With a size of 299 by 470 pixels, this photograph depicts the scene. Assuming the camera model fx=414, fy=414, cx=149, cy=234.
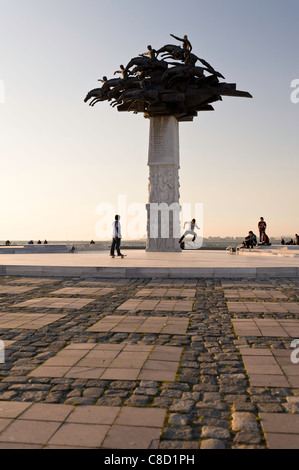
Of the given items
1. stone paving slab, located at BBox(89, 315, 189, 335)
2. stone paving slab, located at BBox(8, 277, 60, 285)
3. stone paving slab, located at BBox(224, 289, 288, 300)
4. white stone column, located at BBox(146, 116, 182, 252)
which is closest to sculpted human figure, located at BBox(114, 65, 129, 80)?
white stone column, located at BBox(146, 116, 182, 252)

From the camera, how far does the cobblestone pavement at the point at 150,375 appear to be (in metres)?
2.61

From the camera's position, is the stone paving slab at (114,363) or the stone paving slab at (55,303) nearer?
the stone paving slab at (114,363)

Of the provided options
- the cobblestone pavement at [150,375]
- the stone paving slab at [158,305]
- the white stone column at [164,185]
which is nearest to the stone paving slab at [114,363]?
the cobblestone pavement at [150,375]

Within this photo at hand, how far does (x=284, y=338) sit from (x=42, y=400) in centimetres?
303

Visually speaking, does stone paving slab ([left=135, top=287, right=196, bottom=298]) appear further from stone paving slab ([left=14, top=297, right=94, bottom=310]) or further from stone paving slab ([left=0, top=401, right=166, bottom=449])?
stone paving slab ([left=0, top=401, right=166, bottom=449])

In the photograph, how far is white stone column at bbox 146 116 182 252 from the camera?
853 inches

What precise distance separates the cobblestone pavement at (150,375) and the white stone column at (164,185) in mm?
14839

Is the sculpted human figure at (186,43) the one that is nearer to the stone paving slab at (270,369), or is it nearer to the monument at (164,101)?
the monument at (164,101)

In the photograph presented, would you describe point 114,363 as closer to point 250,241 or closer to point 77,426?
point 77,426

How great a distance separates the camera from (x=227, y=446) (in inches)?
96.6

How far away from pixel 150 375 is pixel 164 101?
18.7 m

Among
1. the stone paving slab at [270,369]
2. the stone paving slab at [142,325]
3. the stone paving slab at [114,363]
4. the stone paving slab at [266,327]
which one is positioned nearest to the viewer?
the stone paving slab at [270,369]

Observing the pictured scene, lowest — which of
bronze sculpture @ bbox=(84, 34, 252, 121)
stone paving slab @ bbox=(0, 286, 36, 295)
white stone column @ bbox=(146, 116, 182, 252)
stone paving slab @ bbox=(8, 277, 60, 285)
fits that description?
stone paving slab @ bbox=(0, 286, 36, 295)
